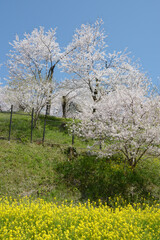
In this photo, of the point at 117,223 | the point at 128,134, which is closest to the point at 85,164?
the point at 128,134

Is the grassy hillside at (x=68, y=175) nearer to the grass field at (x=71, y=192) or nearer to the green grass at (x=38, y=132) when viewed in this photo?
the grass field at (x=71, y=192)

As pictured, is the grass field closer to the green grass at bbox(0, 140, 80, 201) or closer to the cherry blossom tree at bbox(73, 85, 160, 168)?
the green grass at bbox(0, 140, 80, 201)

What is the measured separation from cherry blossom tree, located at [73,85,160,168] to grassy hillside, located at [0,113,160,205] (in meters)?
1.10

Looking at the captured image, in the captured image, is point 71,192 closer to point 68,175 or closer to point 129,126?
point 68,175

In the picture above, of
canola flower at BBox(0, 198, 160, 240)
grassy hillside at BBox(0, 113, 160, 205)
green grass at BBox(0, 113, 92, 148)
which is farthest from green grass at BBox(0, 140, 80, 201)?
canola flower at BBox(0, 198, 160, 240)

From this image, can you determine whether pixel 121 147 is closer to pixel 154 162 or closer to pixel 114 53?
pixel 154 162

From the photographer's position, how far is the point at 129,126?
12523mm

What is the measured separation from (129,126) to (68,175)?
4469mm

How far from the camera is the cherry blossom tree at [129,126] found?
41.1 ft

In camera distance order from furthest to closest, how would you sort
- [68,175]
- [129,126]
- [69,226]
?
1. [68,175]
2. [129,126]
3. [69,226]

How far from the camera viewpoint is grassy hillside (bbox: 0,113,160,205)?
11484 mm

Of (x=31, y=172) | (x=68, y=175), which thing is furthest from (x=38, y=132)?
(x=68, y=175)

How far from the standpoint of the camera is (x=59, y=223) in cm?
642

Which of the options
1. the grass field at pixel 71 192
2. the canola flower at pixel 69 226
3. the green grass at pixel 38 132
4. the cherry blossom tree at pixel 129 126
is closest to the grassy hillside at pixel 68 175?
the grass field at pixel 71 192
